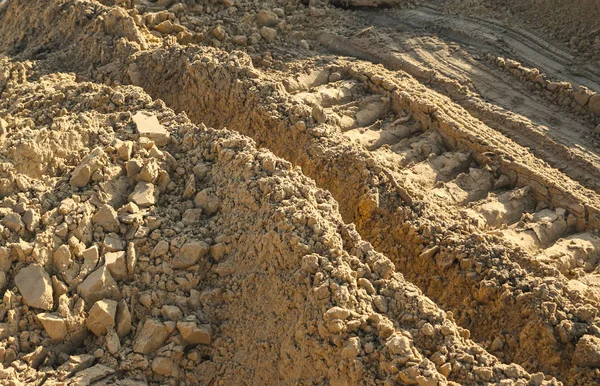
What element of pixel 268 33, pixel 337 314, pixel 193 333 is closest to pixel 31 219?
pixel 193 333

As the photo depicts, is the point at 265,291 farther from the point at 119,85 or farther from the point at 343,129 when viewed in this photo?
the point at 119,85

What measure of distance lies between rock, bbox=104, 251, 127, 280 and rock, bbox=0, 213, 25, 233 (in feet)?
2.03

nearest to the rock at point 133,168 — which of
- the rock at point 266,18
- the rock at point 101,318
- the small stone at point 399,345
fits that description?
the rock at point 101,318

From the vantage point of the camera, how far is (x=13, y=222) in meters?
4.88

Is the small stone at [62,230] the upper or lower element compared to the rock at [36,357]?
upper

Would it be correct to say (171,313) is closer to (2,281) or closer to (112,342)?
(112,342)

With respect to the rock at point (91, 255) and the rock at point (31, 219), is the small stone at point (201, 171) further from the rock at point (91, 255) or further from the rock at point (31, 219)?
the rock at point (31, 219)

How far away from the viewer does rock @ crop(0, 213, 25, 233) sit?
4871 millimetres

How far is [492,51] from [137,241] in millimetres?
4932

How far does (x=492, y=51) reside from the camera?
8164 millimetres

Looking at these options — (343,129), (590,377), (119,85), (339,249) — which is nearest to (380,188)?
(343,129)

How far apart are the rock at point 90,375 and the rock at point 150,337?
8.4 inches

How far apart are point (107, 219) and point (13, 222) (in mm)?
601

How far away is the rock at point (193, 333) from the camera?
456 cm
